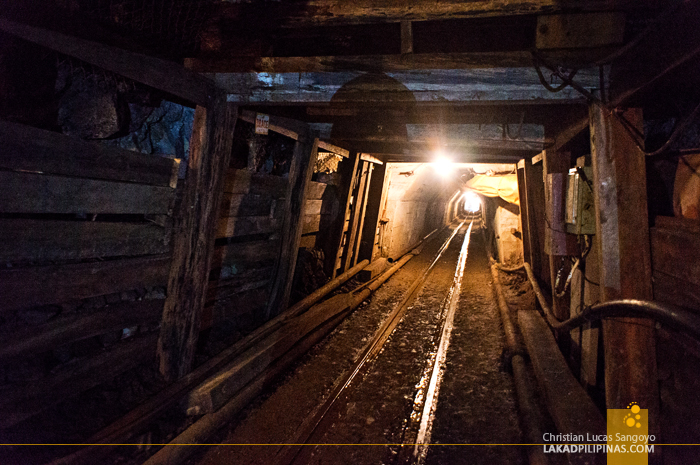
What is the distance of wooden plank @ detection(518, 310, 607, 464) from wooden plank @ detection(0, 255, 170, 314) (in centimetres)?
398

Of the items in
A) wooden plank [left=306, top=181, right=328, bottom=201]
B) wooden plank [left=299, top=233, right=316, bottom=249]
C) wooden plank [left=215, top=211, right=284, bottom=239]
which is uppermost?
wooden plank [left=306, top=181, right=328, bottom=201]

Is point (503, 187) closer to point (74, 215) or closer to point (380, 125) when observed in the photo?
point (380, 125)

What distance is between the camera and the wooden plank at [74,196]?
2385 mm

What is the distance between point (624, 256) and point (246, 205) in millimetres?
4227

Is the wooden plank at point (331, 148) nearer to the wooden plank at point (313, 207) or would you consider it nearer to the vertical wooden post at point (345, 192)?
the vertical wooden post at point (345, 192)

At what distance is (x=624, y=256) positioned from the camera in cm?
278

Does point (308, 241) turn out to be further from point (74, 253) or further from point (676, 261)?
point (676, 261)

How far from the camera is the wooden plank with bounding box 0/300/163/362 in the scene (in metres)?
2.50

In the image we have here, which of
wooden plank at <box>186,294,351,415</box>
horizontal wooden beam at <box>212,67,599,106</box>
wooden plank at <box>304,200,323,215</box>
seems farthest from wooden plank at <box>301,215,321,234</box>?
horizontal wooden beam at <box>212,67,599,106</box>

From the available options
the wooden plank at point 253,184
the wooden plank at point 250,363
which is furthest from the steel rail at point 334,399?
the wooden plank at point 253,184

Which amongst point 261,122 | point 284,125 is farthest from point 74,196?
point 284,125

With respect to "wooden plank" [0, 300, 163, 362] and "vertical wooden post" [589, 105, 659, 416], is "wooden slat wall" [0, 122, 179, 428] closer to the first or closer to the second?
"wooden plank" [0, 300, 163, 362]

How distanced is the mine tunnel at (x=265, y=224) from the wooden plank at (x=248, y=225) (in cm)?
4

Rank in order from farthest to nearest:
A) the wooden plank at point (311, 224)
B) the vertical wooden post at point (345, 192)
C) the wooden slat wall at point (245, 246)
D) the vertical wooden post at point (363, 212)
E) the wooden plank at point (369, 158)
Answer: the vertical wooden post at point (363, 212) < the wooden plank at point (369, 158) < the vertical wooden post at point (345, 192) < the wooden plank at point (311, 224) < the wooden slat wall at point (245, 246)
